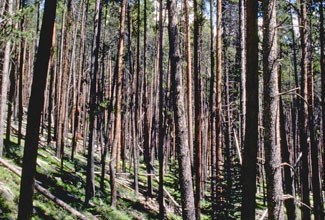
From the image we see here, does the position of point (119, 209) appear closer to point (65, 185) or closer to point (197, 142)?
point (65, 185)

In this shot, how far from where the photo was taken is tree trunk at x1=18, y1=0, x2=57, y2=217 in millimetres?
6375

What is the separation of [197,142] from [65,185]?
6238 mm

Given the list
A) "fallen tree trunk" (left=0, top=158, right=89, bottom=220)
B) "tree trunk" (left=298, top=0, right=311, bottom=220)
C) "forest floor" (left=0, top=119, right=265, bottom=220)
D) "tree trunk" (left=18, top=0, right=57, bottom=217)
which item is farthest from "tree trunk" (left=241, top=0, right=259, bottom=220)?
"tree trunk" (left=298, top=0, right=311, bottom=220)

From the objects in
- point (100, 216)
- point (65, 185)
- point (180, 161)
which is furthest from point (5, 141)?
point (180, 161)

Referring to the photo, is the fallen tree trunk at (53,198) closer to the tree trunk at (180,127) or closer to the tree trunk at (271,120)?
the tree trunk at (180,127)

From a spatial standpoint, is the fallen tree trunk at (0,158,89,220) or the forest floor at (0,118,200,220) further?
the fallen tree trunk at (0,158,89,220)

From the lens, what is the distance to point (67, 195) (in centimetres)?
1465

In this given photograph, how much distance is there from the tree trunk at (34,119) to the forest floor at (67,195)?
14.4 feet

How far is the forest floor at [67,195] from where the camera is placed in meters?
11.5

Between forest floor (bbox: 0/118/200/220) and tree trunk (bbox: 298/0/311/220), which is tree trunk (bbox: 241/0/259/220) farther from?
tree trunk (bbox: 298/0/311/220)

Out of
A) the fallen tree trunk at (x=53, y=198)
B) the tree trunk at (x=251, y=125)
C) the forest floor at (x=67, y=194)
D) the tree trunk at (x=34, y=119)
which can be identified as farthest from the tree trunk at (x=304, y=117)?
the tree trunk at (x=34, y=119)

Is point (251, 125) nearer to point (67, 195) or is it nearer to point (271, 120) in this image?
point (271, 120)

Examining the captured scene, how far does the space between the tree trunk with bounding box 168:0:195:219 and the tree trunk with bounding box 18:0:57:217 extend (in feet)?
10.3

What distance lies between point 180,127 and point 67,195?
7.83 meters
